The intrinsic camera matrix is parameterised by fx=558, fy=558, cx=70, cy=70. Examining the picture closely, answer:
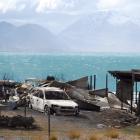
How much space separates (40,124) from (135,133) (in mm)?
4673

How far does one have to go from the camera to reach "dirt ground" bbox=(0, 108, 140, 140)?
22938 mm

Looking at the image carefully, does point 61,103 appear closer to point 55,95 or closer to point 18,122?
point 55,95

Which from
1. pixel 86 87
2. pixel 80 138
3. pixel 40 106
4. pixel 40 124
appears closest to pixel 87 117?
pixel 40 106

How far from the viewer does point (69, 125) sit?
27.8 meters

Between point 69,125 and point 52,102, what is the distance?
4825 millimetres

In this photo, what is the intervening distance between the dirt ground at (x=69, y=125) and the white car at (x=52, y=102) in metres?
0.45

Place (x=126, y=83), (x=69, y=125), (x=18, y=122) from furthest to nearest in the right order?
1. (x=126, y=83)
2. (x=69, y=125)
3. (x=18, y=122)

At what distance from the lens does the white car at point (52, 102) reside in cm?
3200

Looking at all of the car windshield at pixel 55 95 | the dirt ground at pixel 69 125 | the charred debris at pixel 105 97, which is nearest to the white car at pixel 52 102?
the car windshield at pixel 55 95

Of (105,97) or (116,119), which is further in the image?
(105,97)

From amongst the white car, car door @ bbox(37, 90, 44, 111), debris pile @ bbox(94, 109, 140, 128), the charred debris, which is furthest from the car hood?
the charred debris

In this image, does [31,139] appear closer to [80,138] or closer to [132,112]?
[80,138]

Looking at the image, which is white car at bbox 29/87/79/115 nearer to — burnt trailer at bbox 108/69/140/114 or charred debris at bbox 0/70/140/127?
charred debris at bbox 0/70/140/127

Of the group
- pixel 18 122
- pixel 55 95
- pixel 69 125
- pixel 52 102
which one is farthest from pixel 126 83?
pixel 18 122
